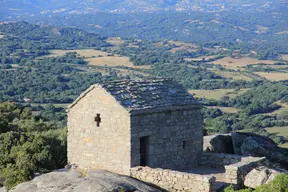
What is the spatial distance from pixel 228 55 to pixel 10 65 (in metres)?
62.2

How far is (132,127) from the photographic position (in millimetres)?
15281

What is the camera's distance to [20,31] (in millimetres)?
177875

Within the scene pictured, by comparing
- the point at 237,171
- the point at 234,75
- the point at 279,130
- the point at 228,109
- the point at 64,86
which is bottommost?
the point at 279,130

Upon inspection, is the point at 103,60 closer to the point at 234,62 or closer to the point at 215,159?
the point at 234,62

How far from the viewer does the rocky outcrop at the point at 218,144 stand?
63.7 ft

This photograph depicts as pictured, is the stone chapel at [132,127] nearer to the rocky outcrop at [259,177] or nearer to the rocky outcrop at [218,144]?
the rocky outcrop at [218,144]

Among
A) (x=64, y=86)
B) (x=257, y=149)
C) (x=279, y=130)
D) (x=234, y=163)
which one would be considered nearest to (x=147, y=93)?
(x=234, y=163)

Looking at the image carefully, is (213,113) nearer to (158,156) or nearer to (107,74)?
(107,74)

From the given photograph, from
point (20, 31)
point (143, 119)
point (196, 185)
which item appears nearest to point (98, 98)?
point (143, 119)

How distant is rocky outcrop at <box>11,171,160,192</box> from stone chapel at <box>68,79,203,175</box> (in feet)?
4.01

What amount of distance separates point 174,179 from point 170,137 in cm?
220

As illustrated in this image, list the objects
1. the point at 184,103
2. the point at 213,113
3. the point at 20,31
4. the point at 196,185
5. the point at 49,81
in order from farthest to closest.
→ the point at 20,31, the point at 49,81, the point at 213,113, the point at 184,103, the point at 196,185

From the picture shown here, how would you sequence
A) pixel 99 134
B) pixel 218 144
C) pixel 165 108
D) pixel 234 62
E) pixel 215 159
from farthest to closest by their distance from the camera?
pixel 234 62 → pixel 218 144 → pixel 215 159 → pixel 165 108 → pixel 99 134

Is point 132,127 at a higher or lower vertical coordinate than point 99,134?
higher
